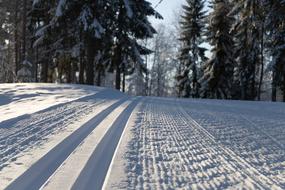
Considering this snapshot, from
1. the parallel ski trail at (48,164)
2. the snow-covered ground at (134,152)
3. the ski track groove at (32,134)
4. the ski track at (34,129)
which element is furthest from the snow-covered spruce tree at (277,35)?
the parallel ski trail at (48,164)

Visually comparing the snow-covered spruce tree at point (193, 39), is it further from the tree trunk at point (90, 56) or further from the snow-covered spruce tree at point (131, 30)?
the tree trunk at point (90, 56)

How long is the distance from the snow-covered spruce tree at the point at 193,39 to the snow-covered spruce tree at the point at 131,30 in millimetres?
10802

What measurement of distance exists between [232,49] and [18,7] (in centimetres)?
1931

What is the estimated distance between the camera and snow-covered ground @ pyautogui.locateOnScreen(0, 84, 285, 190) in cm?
515

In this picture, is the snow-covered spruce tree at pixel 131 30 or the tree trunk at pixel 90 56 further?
the snow-covered spruce tree at pixel 131 30

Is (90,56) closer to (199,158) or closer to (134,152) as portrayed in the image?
(134,152)

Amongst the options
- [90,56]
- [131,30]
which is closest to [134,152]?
[90,56]

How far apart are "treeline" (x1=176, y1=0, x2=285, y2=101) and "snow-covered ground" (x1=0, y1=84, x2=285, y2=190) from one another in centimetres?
2015

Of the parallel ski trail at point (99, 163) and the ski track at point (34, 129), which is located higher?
the ski track at point (34, 129)

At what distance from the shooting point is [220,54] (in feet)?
117

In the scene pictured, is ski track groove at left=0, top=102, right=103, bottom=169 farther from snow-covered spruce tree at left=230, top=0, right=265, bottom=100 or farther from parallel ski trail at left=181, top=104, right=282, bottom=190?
snow-covered spruce tree at left=230, top=0, right=265, bottom=100

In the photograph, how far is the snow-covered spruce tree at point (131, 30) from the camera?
2733cm

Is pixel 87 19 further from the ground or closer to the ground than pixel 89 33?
further from the ground

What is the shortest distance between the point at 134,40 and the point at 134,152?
2239 cm
